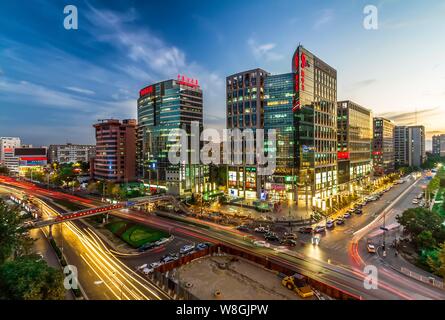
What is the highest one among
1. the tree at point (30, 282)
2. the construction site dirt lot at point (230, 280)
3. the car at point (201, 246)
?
the tree at point (30, 282)

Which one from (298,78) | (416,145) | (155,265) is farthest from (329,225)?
(416,145)

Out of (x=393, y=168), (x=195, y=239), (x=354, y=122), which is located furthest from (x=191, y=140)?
(x=393, y=168)

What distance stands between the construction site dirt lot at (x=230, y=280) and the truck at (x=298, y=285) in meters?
0.48

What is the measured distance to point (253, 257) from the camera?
34.0 metres

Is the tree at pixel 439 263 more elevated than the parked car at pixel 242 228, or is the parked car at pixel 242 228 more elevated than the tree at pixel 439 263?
the tree at pixel 439 263

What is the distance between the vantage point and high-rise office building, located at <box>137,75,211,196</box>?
82938 millimetres

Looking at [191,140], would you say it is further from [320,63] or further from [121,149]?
[320,63]

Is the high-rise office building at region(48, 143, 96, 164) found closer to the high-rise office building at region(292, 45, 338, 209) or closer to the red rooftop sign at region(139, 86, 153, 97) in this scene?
the red rooftop sign at region(139, 86, 153, 97)

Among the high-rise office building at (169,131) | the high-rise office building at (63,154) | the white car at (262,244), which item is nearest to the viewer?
the white car at (262,244)

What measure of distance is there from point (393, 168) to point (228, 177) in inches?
5256

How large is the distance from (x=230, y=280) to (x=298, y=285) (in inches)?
317

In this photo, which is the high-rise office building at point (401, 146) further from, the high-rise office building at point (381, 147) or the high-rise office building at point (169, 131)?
the high-rise office building at point (169, 131)

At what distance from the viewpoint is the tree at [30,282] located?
16.9m

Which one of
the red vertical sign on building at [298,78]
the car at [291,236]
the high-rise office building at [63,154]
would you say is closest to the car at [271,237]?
the car at [291,236]
